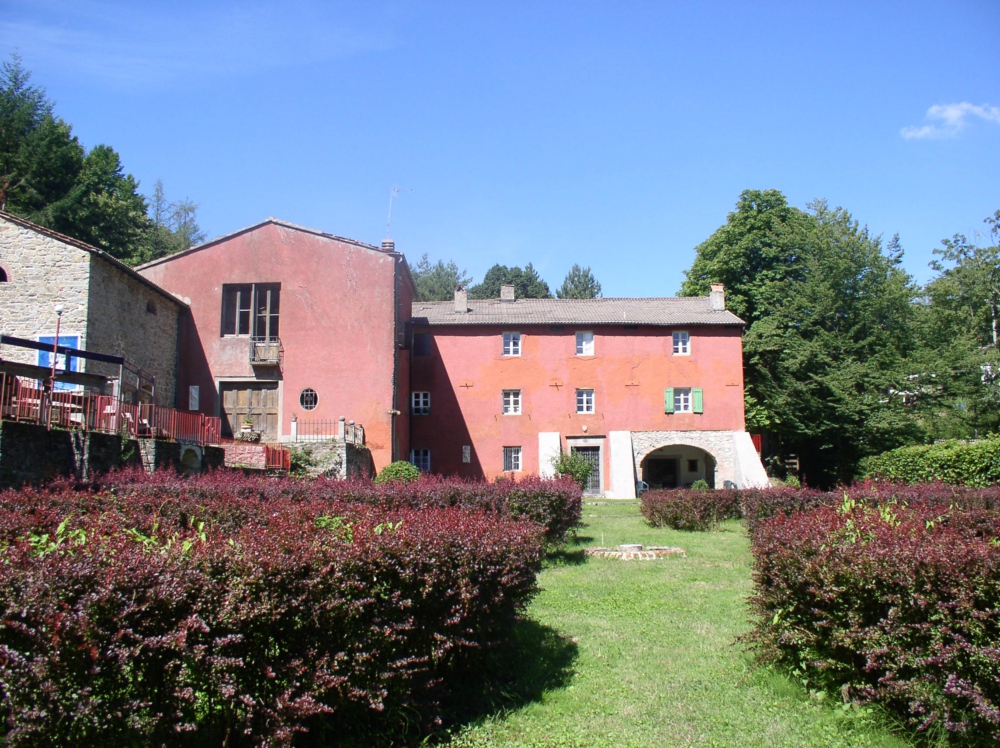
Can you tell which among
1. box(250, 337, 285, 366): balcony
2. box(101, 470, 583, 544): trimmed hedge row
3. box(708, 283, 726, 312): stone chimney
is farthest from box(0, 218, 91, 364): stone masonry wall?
box(708, 283, 726, 312): stone chimney

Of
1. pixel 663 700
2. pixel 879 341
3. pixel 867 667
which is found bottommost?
pixel 663 700

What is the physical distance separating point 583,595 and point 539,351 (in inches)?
951

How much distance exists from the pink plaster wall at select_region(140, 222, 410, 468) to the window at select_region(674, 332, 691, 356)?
1383cm

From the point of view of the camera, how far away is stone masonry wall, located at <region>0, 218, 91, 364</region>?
19.1 meters

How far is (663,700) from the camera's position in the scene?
5.84 meters

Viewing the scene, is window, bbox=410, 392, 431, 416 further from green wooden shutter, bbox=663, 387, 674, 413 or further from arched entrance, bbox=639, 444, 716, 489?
arched entrance, bbox=639, 444, 716, 489

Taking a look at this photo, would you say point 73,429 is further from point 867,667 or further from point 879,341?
point 879,341

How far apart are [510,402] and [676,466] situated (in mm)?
9591

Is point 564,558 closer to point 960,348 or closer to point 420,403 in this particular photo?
point 420,403

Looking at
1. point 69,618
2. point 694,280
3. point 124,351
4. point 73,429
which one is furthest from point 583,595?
point 694,280

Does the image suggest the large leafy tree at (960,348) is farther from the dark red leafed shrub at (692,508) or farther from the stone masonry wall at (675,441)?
the dark red leafed shrub at (692,508)

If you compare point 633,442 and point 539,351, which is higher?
point 539,351

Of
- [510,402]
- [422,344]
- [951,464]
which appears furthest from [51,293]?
[951,464]

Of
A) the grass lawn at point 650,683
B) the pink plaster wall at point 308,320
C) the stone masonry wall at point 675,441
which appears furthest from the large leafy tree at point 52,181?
the grass lawn at point 650,683
